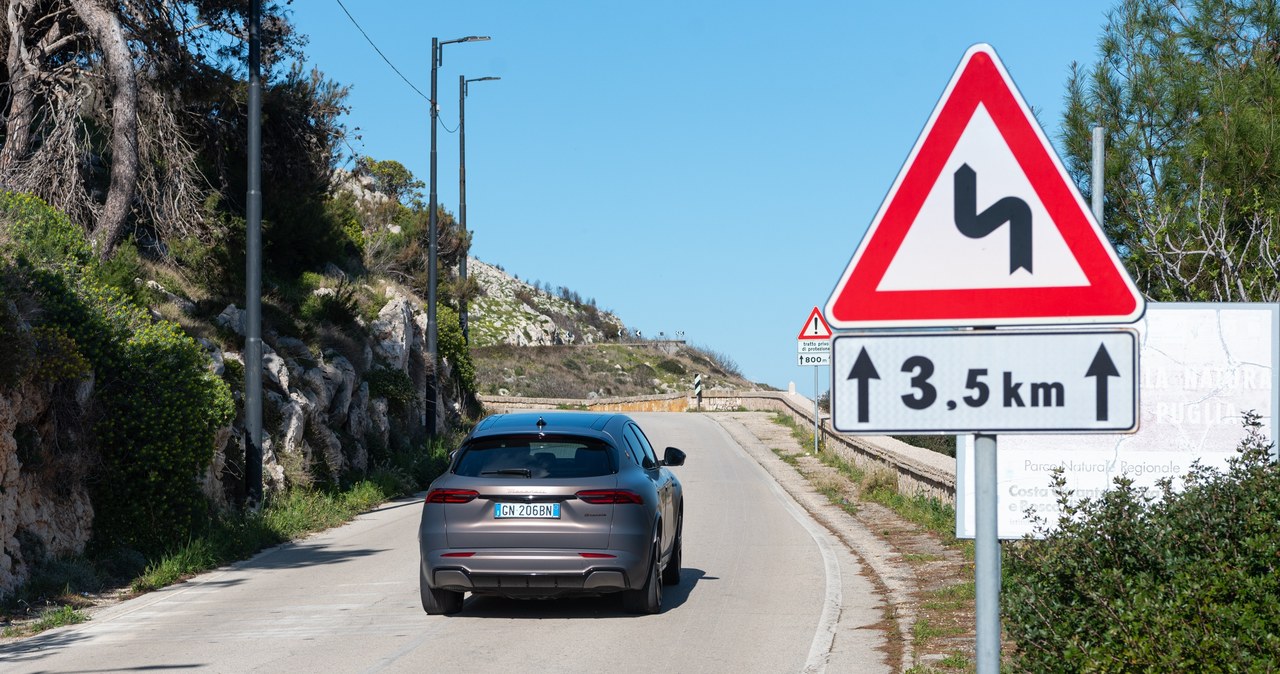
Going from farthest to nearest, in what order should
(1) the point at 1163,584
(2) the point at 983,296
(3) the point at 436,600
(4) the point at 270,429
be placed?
(4) the point at 270,429
(3) the point at 436,600
(1) the point at 1163,584
(2) the point at 983,296

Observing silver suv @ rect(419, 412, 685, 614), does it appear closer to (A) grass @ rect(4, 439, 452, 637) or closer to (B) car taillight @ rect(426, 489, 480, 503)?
(B) car taillight @ rect(426, 489, 480, 503)

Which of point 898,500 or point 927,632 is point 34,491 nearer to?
point 927,632

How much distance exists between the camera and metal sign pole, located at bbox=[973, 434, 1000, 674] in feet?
10.9

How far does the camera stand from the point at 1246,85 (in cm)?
1409

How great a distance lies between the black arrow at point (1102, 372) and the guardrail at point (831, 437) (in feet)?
15.2

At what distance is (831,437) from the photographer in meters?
31.0

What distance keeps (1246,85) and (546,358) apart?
61.7 meters

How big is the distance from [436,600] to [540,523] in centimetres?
128

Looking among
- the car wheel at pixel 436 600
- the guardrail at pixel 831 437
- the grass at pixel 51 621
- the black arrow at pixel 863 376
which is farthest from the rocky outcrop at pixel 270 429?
the black arrow at pixel 863 376

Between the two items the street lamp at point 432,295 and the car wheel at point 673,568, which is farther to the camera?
the street lamp at point 432,295

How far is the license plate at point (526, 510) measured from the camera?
1016cm

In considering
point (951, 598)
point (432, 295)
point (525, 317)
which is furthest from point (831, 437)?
point (525, 317)

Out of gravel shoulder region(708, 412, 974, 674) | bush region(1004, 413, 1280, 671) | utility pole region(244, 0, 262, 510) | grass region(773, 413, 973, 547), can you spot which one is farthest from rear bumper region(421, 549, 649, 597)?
utility pole region(244, 0, 262, 510)

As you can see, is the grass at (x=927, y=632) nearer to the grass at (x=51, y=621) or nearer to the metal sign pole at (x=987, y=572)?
the metal sign pole at (x=987, y=572)
